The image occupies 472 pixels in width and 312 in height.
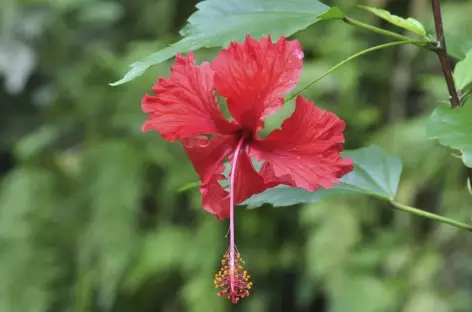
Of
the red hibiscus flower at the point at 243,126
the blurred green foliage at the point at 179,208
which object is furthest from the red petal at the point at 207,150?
the blurred green foliage at the point at 179,208

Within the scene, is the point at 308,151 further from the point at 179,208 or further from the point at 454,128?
the point at 179,208

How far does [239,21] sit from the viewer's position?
403 millimetres

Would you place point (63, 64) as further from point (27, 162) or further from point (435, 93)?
point (435, 93)

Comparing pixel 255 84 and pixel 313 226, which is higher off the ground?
pixel 255 84

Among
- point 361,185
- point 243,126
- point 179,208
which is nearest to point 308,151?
point 243,126

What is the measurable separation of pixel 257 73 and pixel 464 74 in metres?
0.13

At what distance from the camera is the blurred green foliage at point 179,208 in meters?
1.32

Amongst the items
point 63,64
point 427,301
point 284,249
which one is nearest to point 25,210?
point 63,64

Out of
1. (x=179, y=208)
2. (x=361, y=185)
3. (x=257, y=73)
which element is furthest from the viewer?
(x=179, y=208)

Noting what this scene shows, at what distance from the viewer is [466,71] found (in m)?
0.41

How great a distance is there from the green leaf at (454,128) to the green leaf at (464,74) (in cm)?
2

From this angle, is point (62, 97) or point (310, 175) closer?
point (310, 175)

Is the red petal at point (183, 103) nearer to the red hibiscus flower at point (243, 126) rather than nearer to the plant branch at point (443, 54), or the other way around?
the red hibiscus flower at point (243, 126)

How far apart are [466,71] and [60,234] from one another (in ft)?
4.23
